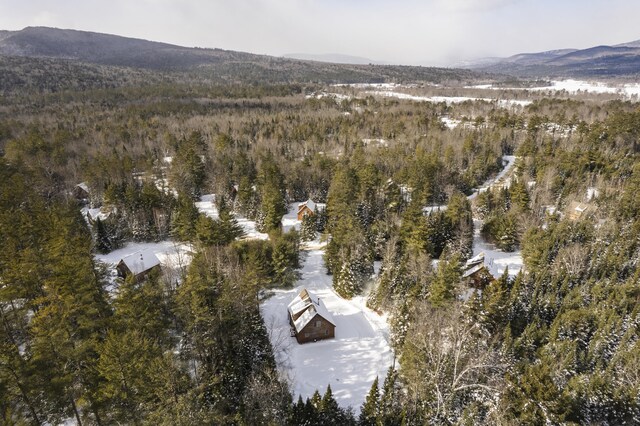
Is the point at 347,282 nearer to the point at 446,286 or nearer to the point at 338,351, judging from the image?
the point at 338,351

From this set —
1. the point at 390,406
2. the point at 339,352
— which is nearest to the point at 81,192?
the point at 339,352

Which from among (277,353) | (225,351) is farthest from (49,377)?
(277,353)

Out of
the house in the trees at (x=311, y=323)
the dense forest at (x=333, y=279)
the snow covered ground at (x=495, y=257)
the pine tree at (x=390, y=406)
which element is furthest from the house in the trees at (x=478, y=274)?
the pine tree at (x=390, y=406)

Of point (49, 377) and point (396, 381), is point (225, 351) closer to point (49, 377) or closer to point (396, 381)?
point (49, 377)

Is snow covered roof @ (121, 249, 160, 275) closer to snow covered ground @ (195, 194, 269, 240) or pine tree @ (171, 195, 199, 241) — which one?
pine tree @ (171, 195, 199, 241)

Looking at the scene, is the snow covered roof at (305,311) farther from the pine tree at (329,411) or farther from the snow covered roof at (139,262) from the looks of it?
the snow covered roof at (139,262)

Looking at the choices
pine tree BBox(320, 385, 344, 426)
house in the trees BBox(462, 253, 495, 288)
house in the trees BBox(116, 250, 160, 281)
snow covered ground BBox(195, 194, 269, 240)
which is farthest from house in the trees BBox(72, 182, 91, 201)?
house in the trees BBox(462, 253, 495, 288)

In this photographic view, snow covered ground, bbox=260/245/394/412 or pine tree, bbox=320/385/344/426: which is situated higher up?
pine tree, bbox=320/385/344/426
